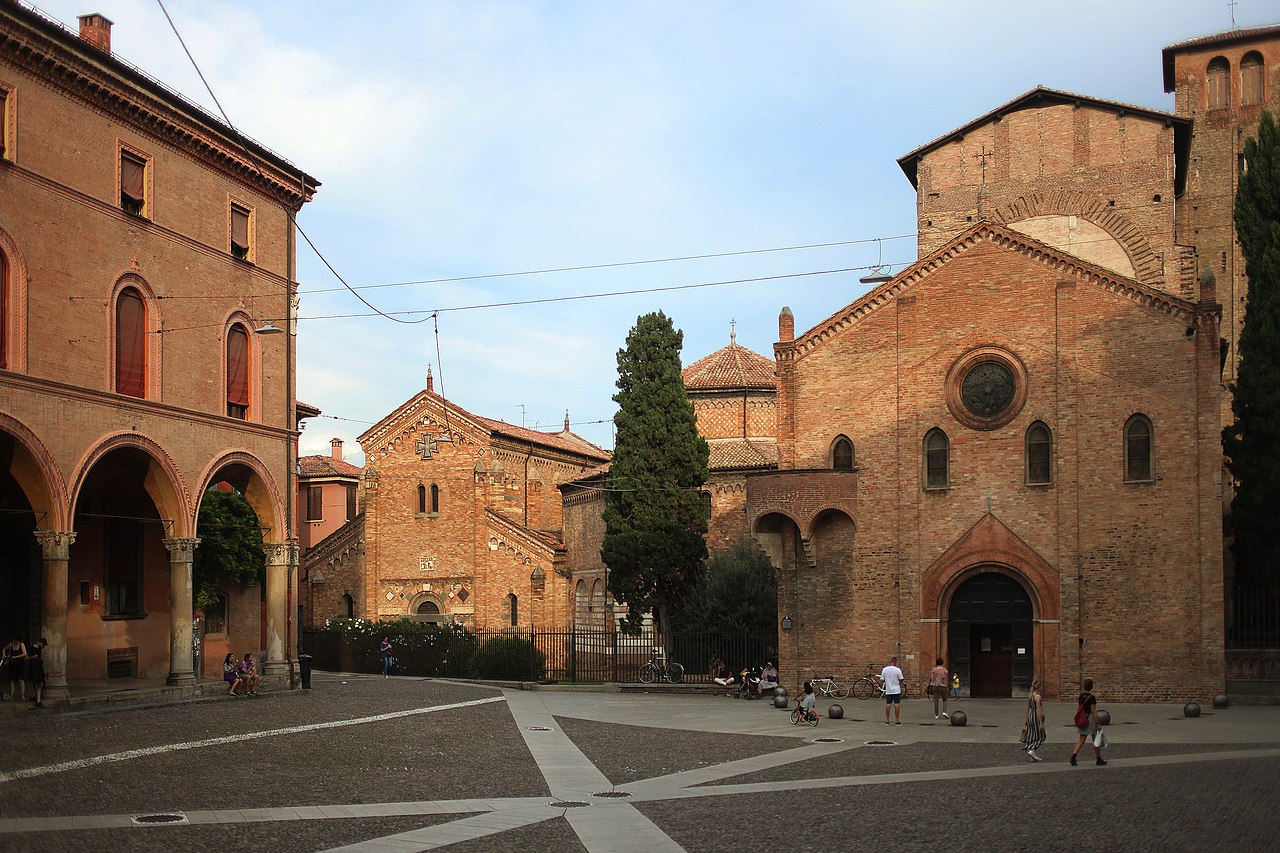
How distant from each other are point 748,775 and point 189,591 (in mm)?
14719

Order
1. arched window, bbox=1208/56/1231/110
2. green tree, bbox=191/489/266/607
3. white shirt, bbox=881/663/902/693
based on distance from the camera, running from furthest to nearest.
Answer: arched window, bbox=1208/56/1231/110, green tree, bbox=191/489/266/607, white shirt, bbox=881/663/902/693

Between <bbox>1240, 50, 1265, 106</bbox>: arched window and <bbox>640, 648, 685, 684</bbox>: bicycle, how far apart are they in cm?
2823

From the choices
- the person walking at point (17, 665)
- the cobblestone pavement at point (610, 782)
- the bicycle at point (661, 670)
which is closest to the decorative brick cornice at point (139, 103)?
the person walking at point (17, 665)

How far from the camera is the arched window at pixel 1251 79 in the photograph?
42469 millimetres

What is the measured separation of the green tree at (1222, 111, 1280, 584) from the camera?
2945cm

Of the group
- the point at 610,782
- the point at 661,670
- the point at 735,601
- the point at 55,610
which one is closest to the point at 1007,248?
the point at 735,601

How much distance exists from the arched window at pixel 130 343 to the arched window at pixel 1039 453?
20.1m

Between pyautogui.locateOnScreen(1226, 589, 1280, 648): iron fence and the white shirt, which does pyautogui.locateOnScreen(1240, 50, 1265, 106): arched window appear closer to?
pyautogui.locateOnScreen(1226, 589, 1280, 648): iron fence

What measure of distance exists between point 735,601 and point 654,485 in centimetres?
477

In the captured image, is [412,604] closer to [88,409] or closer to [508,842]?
[88,409]

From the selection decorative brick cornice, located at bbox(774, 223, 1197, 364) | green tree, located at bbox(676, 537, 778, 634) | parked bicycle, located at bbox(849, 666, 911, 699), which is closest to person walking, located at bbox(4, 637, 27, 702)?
green tree, located at bbox(676, 537, 778, 634)

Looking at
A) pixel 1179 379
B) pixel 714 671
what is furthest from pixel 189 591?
pixel 1179 379

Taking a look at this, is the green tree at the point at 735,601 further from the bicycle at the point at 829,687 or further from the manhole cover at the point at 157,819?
the manhole cover at the point at 157,819

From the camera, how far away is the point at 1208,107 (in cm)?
4322
